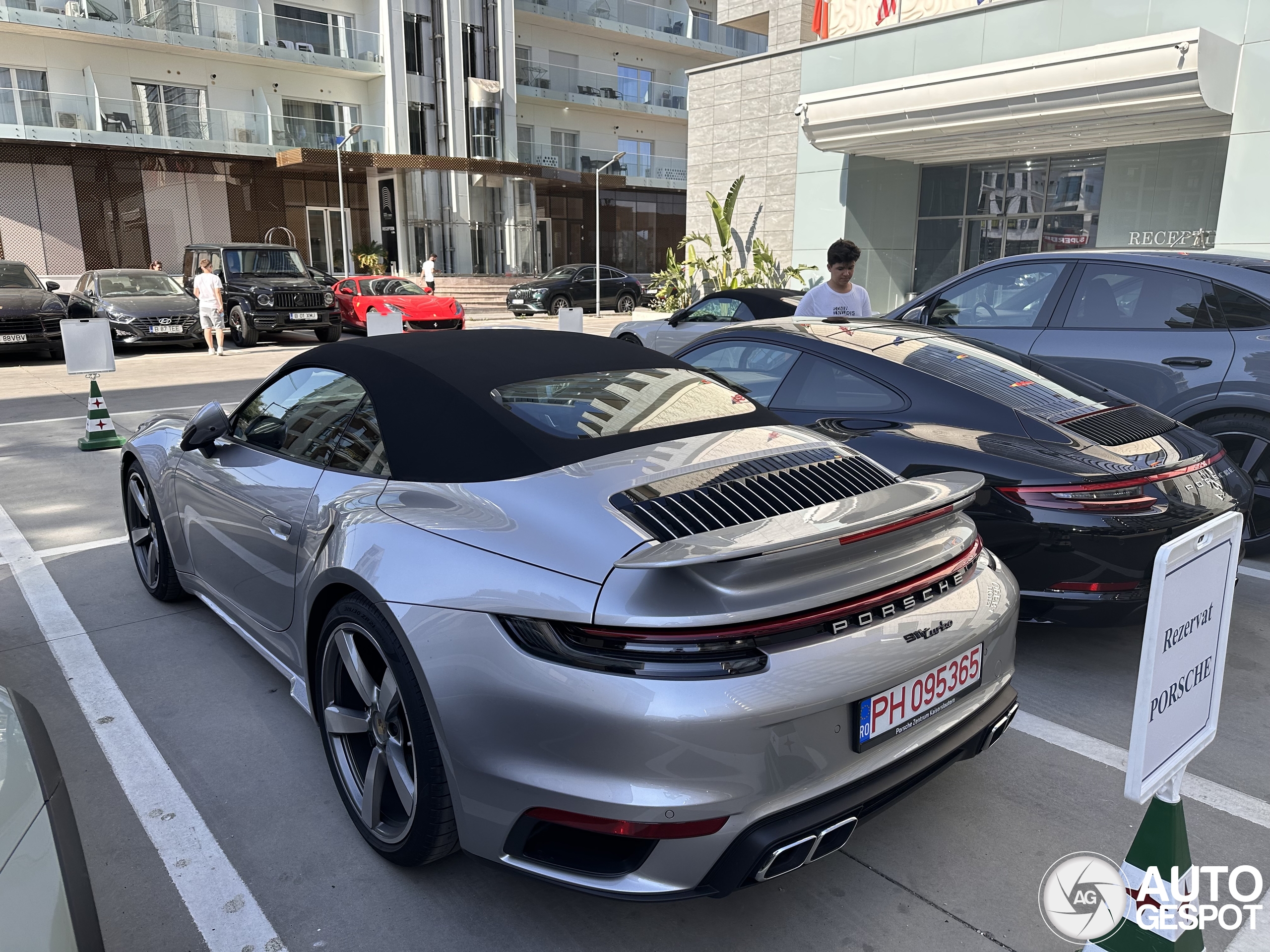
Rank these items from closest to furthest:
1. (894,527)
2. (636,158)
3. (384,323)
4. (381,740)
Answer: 1. (894,527)
2. (381,740)
3. (384,323)
4. (636,158)

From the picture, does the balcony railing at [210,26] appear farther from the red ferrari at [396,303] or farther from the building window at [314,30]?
the red ferrari at [396,303]

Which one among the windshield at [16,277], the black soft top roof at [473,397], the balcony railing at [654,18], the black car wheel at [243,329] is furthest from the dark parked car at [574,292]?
the black soft top roof at [473,397]

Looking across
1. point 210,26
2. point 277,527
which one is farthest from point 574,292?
point 277,527

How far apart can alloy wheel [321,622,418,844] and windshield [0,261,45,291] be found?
55.9ft

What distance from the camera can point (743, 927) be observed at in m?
2.39

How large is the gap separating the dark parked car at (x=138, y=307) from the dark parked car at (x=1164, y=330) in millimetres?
15265

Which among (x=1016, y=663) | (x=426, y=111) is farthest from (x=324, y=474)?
(x=426, y=111)

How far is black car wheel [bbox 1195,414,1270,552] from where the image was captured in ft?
16.4

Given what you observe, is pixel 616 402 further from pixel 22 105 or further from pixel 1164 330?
pixel 22 105

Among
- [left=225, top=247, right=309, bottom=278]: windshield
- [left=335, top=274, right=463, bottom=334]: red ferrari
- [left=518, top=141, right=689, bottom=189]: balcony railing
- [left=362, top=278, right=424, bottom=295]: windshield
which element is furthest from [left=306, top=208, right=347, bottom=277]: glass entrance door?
[left=225, top=247, right=309, bottom=278]: windshield

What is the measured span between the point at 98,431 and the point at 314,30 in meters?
29.3

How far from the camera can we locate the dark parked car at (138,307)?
16.3 meters

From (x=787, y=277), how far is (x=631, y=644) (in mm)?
18312

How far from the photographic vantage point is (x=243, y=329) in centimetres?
1805
